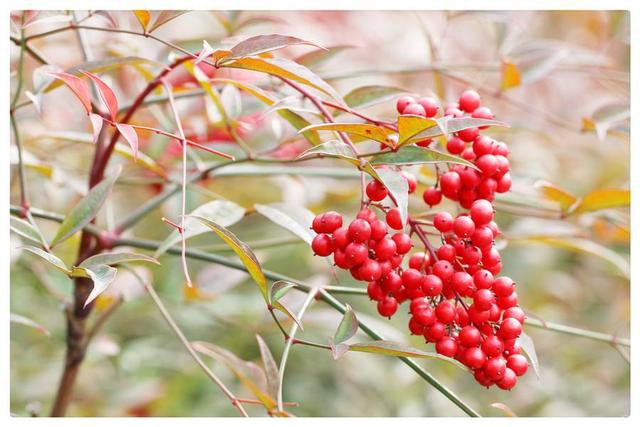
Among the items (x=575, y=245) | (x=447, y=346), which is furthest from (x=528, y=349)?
(x=575, y=245)

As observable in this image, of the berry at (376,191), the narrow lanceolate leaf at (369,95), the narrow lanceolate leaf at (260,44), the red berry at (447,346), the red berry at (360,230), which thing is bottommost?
the red berry at (447,346)

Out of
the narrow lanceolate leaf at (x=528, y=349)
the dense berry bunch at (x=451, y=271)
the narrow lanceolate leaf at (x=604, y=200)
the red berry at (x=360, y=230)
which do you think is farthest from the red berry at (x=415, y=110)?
the narrow lanceolate leaf at (x=604, y=200)

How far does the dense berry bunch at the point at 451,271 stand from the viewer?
2.06 ft

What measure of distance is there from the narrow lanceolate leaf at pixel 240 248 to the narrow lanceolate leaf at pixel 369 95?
9.6 inches

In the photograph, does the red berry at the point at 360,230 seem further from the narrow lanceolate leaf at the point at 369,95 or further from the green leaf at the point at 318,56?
the green leaf at the point at 318,56

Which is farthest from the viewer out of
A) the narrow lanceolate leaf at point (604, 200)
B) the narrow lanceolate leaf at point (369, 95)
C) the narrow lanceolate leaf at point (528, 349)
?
the narrow lanceolate leaf at point (604, 200)

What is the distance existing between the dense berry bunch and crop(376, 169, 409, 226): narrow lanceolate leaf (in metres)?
0.04

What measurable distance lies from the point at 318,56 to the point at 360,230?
37 centimetres

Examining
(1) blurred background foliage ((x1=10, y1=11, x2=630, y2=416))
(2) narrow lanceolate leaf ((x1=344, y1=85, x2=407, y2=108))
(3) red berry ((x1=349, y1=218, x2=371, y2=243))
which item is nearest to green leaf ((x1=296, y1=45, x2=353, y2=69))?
(1) blurred background foliage ((x1=10, y1=11, x2=630, y2=416))

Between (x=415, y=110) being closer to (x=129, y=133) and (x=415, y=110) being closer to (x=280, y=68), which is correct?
(x=280, y=68)

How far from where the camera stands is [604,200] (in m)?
0.91

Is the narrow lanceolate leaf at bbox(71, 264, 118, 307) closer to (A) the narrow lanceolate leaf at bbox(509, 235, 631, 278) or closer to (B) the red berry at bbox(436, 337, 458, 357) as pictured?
(B) the red berry at bbox(436, 337, 458, 357)

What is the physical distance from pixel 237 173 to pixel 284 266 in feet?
2.21

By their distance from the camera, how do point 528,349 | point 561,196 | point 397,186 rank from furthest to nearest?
1. point 561,196
2. point 528,349
3. point 397,186
